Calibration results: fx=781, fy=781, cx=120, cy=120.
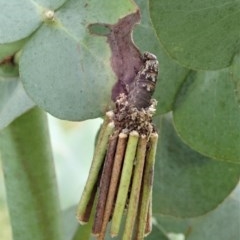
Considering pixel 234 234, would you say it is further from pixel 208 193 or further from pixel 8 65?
pixel 8 65

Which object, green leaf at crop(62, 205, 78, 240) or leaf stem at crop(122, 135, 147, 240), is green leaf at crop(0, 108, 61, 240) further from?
leaf stem at crop(122, 135, 147, 240)

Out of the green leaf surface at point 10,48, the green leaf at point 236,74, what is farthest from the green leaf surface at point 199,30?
the green leaf surface at point 10,48

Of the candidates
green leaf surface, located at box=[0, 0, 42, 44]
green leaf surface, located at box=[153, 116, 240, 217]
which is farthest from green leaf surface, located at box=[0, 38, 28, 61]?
green leaf surface, located at box=[153, 116, 240, 217]

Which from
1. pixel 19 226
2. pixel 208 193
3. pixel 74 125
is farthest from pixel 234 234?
pixel 74 125

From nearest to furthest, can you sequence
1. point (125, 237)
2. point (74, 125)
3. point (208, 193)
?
point (125, 237)
point (208, 193)
point (74, 125)

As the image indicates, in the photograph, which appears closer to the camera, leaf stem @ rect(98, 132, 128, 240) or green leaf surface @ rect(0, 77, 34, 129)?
leaf stem @ rect(98, 132, 128, 240)

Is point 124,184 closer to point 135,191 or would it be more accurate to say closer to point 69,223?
point 135,191
